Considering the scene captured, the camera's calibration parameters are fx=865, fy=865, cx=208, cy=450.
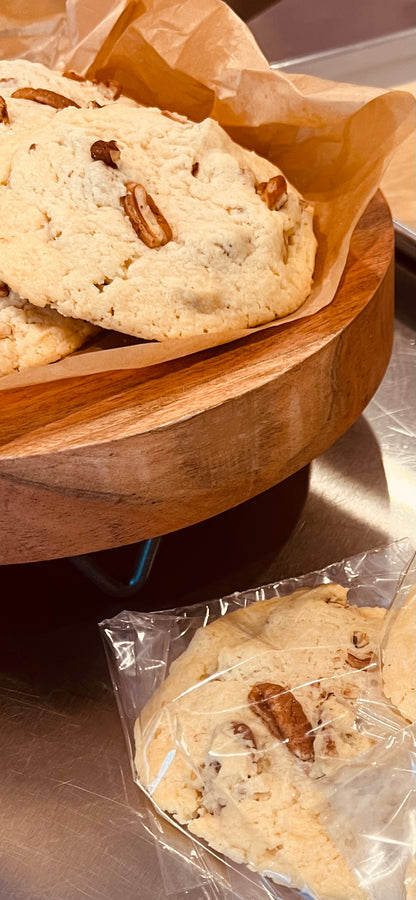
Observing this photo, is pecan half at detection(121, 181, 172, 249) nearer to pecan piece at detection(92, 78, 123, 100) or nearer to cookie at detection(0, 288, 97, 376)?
cookie at detection(0, 288, 97, 376)

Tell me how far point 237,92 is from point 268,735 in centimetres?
66

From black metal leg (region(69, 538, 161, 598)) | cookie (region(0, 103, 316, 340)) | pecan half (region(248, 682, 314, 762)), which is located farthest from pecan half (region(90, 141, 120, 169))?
pecan half (region(248, 682, 314, 762))

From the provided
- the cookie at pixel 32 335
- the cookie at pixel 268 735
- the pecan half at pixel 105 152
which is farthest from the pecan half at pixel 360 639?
the pecan half at pixel 105 152

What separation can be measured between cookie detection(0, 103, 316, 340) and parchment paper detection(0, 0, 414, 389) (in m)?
0.03

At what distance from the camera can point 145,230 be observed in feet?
2.34

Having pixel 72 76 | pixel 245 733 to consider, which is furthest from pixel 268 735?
pixel 72 76

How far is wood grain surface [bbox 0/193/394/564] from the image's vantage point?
2.12 feet

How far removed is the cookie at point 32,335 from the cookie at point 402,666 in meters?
0.35

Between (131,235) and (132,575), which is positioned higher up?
(131,235)

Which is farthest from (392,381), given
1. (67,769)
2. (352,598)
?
(67,769)

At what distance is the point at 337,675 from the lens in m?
0.68

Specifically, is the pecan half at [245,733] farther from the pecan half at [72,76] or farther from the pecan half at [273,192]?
the pecan half at [72,76]

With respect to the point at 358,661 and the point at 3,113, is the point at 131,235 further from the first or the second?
the point at 358,661

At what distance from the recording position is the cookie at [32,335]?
710mm
